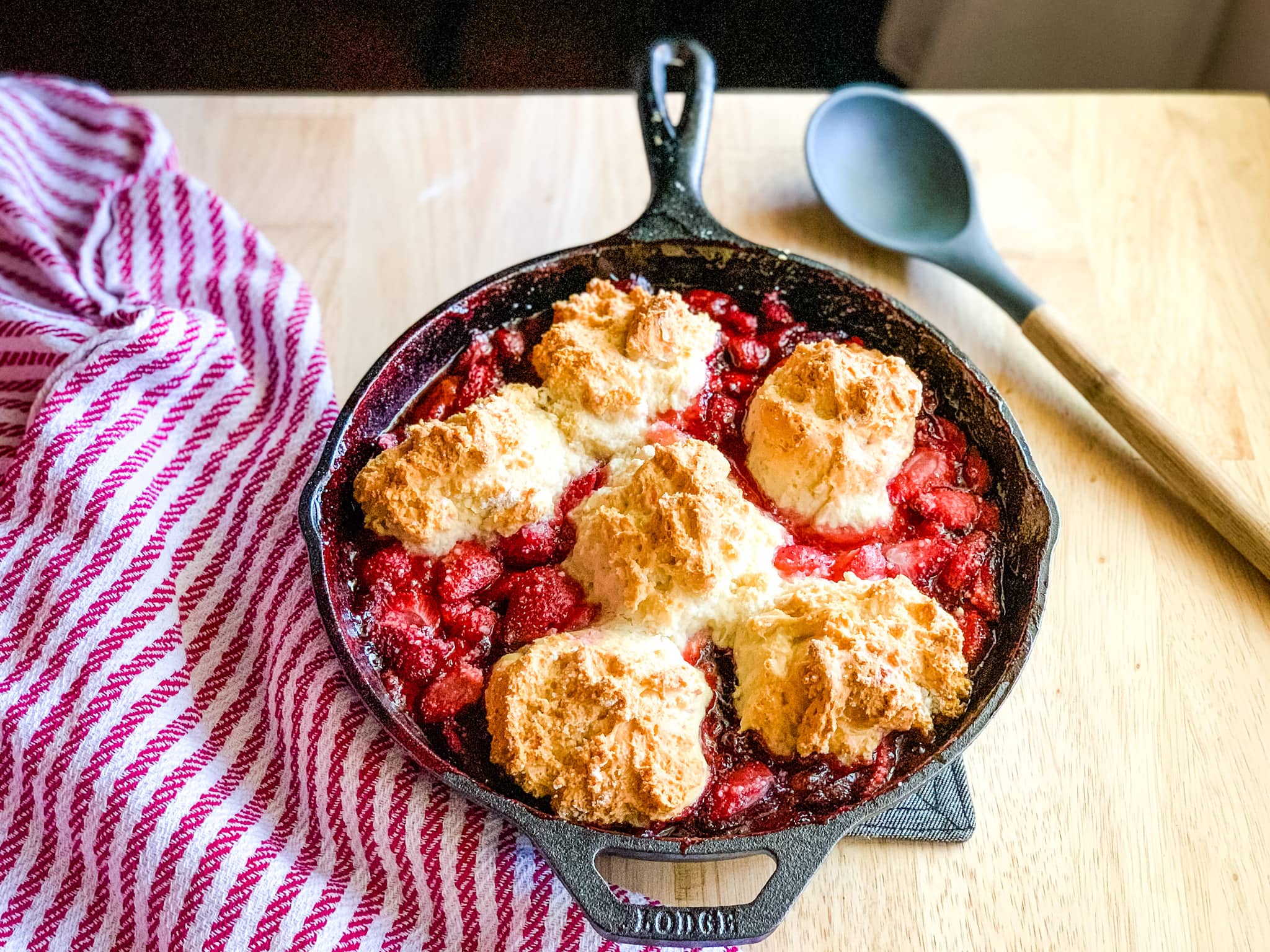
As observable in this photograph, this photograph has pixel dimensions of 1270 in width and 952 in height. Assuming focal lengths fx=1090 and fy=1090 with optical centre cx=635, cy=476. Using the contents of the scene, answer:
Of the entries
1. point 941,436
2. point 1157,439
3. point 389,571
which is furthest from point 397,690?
point 1157,439

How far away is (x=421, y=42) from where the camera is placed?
14.5ft

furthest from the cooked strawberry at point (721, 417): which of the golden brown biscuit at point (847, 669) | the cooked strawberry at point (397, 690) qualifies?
the cooked strawberry at point (397, 690)

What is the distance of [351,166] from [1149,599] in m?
2.02

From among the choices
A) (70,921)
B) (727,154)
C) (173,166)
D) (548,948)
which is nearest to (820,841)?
(548,948)

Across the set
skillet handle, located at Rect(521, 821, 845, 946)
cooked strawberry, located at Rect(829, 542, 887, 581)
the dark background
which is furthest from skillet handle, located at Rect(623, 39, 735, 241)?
the dark background

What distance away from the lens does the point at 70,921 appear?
174 cm

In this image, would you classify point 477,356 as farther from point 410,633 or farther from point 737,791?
point 737,791

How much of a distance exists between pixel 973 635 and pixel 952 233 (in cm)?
108

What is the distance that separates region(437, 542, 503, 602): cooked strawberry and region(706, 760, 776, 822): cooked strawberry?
0.49m

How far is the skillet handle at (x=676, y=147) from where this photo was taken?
6.78ft

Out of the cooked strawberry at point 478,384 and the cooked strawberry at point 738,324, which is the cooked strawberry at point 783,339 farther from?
the cooked strawberry at point 478,384

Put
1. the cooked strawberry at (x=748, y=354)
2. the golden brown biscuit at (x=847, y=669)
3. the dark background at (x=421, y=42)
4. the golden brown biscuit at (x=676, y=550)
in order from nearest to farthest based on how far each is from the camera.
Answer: the golden brown biscuit at (x=847, y=669)
the golden brown biscuit at (x=676, y=550)
the cooked strawberry at (x=748, y=354)
the dark background at (x=421, y=42)

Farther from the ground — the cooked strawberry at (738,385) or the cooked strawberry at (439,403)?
the cooked strawberry at (738,385)

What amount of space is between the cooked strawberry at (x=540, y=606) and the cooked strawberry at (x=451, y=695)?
0.29 feet
